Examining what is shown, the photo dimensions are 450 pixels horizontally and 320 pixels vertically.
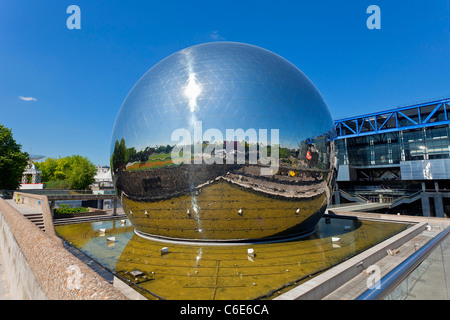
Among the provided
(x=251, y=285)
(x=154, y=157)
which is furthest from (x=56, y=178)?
(x=251, y=285)

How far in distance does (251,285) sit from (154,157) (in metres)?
5.39

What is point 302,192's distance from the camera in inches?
374

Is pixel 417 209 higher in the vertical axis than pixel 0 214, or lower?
lower

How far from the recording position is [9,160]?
3675cm

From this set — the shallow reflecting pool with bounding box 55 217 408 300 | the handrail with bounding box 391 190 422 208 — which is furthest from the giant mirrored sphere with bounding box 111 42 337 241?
the handrail with bounding box 391 190 422 208

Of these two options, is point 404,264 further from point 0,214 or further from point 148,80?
point 0,214

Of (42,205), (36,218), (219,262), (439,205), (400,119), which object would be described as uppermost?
(400,119)
